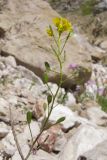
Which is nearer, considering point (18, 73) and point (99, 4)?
point (18, 73)

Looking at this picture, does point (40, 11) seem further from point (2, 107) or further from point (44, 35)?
point (2, 107)

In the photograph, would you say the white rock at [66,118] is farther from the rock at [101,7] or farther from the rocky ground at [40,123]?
the rock at [101,7]

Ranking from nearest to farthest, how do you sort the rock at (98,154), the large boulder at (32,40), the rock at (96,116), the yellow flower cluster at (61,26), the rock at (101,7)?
the yellow flower cluster at (61,26) < the rock at (98,154) < the rock at (96,116) < the large boulder at (32,40) < the rock at (101,7)

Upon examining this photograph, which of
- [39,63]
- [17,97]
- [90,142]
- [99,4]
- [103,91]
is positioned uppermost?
[90,142]

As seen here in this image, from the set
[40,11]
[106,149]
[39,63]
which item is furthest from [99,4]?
[106,149]

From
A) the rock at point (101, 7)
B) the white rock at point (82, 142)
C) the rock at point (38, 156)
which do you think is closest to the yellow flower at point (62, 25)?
the rock at point (38, 156)

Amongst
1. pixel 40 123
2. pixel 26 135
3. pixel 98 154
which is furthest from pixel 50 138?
pixel 98 154

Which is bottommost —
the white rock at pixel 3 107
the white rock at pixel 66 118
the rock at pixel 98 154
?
the white rock at pixel 66 118

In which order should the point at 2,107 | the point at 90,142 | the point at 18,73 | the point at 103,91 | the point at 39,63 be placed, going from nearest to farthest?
the point at 90,142, the point at 2,107, the point at 18,73, the point at 39,63, the point at 103,91
